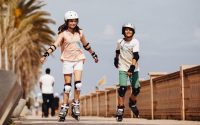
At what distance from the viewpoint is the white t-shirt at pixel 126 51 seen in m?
12.1

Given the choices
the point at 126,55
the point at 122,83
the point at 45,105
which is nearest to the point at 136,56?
the point at 126,55

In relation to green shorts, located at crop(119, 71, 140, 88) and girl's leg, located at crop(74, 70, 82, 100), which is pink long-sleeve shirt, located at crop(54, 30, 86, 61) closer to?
girl's leg, located at crop(74, 70, 82, 100)

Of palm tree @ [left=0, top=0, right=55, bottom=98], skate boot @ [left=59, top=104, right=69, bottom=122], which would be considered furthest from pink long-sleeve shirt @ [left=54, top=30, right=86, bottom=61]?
palm tree @ [left=0, top=0, right=55, bottom=98]

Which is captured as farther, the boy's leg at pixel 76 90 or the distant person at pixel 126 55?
the distant person at pixel 126 55

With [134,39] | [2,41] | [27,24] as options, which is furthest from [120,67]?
[27,24]

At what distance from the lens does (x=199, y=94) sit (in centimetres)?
1333

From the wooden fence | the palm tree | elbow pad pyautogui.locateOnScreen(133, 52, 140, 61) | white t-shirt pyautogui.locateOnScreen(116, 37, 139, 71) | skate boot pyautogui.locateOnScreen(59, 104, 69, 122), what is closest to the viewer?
skate boot pyautogui.locateOnScreen(59, 104, 69, 122)

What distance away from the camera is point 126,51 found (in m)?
12.2

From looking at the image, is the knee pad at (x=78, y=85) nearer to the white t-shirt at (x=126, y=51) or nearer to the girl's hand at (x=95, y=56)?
the girl's hand at (x=95, y=56)

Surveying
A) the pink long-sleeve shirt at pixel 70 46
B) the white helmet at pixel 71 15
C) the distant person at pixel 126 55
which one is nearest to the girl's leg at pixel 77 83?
the pink long-sleeve shirt at pixel 70 46

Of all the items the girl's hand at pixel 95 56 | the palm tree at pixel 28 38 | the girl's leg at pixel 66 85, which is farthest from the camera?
the palm tree at pixel 28 38

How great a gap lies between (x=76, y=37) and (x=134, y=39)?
1.25 m

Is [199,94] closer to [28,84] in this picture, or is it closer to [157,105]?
[157,105]

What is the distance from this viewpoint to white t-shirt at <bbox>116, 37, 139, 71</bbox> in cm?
1212
